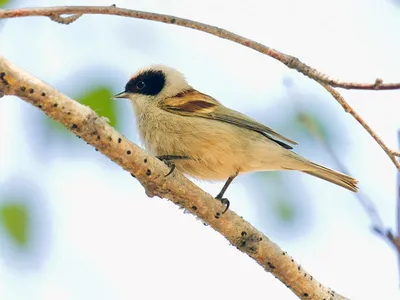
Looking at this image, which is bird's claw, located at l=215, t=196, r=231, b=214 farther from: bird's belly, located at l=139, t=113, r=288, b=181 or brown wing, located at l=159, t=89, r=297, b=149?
brown wing, located at l=159, t=89, r=297, b=149

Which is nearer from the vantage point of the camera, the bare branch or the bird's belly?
the bare branch

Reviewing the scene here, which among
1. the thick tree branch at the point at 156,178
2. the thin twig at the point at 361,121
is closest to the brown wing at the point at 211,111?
the thick tree branch at the point at 156,178

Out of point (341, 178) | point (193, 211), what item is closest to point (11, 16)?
point (193, 211)

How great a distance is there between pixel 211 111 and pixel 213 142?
0.37m

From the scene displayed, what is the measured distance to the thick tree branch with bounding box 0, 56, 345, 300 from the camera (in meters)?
2.60

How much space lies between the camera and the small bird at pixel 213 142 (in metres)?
4.17

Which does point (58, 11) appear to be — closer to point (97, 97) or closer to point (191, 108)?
point (97, 97)

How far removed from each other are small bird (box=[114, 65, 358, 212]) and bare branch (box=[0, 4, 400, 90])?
1.30 meters

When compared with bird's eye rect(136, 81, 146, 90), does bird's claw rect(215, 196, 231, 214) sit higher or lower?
lower

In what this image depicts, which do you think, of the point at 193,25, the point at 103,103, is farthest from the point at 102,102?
the point at 193,25

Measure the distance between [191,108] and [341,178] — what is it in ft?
3.81

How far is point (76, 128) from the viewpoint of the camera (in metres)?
2.75

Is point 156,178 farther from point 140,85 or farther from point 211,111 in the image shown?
point 140,85

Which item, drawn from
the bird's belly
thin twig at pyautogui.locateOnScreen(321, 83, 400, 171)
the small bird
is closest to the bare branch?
thin twig at pyautogui.locateOnScreen(321, 83, 400, 171)
